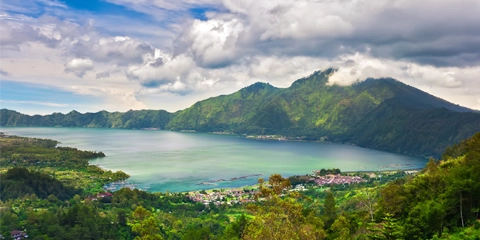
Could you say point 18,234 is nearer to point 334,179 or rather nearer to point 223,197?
point 223,197

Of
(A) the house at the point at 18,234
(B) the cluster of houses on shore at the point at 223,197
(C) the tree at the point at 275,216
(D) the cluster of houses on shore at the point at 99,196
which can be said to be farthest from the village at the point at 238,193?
(C) the tree at the point at 275,216

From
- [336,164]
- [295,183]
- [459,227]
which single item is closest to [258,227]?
[459,227]

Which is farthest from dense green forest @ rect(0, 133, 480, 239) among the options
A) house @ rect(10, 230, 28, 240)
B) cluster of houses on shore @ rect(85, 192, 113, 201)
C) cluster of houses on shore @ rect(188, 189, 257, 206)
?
cluster of houses on shore @ rect(188, 189, 257, 206)

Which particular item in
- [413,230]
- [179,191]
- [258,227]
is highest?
[258,227]

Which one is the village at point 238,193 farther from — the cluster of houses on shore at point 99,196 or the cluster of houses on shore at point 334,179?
the cluster of houses on shore at point 99,196

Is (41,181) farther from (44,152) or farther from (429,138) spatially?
(429,138)

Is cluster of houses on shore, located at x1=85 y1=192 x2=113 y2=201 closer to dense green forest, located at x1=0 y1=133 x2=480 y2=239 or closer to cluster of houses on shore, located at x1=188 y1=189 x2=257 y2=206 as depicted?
dense green forest, located at x1=0 y1=133 x2=480 y2=239
